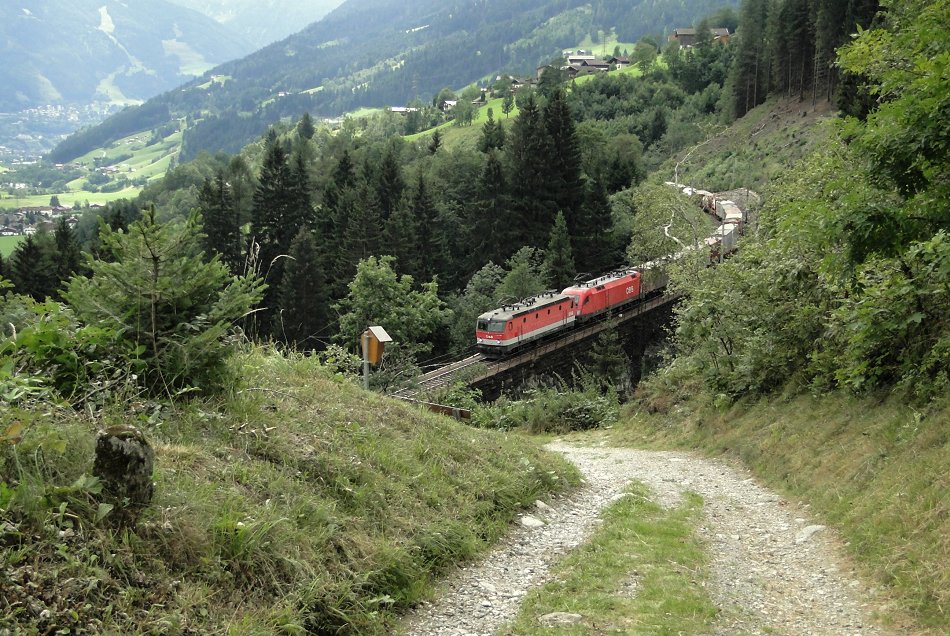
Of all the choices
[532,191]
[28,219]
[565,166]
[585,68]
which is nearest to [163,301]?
[532,191]

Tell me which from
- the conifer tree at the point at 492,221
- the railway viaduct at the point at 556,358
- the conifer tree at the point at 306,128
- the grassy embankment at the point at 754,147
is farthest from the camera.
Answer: the conifer tree at the point at 306,128

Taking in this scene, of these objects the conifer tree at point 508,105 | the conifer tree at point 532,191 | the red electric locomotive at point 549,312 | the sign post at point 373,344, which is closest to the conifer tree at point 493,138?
the conifer tree at point 532,191

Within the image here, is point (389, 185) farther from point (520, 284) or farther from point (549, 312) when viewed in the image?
point (549, 312)

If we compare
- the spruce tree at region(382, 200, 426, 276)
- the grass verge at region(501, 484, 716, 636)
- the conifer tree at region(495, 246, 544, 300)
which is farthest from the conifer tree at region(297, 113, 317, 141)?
the grass verge at region(501, 484, 716, 636)

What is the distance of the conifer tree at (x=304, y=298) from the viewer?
48812 millimetres

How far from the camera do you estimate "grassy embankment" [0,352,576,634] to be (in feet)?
14.4

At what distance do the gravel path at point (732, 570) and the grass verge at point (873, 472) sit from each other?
0.29 m

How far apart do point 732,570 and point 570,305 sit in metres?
33.8

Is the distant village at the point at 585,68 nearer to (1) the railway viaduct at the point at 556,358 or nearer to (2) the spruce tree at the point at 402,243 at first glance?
(2) the spruce tree at the point at 402,243

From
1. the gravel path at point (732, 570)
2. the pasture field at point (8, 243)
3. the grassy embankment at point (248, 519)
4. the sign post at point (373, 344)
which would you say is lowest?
the pasture field at point (8, 243)

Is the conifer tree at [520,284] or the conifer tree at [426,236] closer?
the conifer tree at [520,284]

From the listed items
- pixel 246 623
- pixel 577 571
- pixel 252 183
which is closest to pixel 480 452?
pixel 577 571

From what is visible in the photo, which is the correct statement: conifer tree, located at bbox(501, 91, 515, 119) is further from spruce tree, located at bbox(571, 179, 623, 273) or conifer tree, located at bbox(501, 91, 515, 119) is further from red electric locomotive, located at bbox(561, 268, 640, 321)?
red electric locomotive, located at bbox(561, 268, 640, 321)

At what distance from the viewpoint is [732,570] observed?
7.41m
